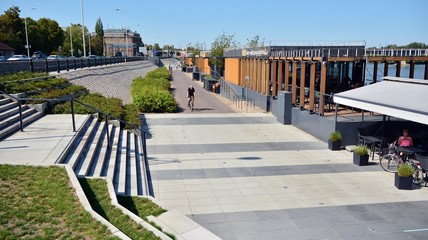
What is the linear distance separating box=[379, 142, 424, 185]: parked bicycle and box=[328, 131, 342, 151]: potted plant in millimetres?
1776

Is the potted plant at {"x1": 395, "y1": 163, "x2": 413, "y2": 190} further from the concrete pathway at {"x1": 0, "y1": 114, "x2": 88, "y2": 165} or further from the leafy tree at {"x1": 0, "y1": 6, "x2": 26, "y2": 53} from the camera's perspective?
the leafy tree at {"x1": 0, "y1": 6, "x2": 26, "y2": 53}

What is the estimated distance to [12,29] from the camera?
68.8 metres

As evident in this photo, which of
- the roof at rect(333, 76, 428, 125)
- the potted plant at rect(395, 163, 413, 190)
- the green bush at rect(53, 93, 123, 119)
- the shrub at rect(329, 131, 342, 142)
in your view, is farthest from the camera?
the green bush at rect(53, 93, 123, 119)

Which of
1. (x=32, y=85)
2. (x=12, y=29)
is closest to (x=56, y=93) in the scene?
(x=32, y=85)

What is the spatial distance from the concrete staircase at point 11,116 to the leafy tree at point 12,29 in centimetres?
5955

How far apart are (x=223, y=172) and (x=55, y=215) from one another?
20.3 ft

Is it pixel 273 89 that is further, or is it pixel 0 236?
pixel 273 89

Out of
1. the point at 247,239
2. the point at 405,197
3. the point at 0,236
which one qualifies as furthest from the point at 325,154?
the point at 0,236

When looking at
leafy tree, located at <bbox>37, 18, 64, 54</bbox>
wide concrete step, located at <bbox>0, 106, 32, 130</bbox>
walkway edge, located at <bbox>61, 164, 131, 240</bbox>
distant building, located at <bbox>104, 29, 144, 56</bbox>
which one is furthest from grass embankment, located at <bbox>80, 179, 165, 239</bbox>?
distant building, located at <bbox>104, 29, 144, 56</bbox>

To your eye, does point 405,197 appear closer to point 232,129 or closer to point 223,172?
point 223,172

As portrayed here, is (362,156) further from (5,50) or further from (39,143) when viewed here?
(5,50)

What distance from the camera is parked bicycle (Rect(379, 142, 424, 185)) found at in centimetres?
1086

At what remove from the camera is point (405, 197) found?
31.9ft

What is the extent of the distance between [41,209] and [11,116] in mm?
7790
